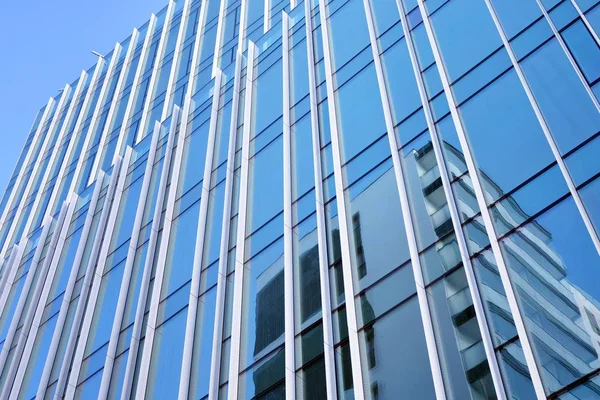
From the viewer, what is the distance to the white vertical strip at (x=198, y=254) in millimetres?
19219

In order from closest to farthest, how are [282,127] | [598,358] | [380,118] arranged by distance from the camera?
1. [598,358]
2. [380,118]
3. [282,127]

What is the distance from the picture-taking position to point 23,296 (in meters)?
29.1

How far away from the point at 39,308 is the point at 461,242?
17.4m

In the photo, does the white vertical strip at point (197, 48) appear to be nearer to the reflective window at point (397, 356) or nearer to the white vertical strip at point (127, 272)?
the white vertical strip at point (127, 272)

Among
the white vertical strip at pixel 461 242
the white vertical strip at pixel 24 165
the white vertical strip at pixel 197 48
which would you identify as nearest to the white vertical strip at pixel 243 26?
the white vertical strip at pixel 197 48

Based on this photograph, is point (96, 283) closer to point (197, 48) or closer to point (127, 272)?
point (127, 272)

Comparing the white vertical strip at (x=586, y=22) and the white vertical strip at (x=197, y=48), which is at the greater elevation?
the white vertical strip at (x=197, y=48)

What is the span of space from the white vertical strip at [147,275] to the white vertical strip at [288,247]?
5062 millimetres

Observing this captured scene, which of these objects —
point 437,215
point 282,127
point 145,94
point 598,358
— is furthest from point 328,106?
point 145,94

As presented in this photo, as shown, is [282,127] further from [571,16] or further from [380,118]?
[571,16]

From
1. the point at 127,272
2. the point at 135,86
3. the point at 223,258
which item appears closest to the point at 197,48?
the point at 135,86

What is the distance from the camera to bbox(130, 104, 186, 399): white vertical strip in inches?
803

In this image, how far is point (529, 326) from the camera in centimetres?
1341

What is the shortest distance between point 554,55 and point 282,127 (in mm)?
9045
